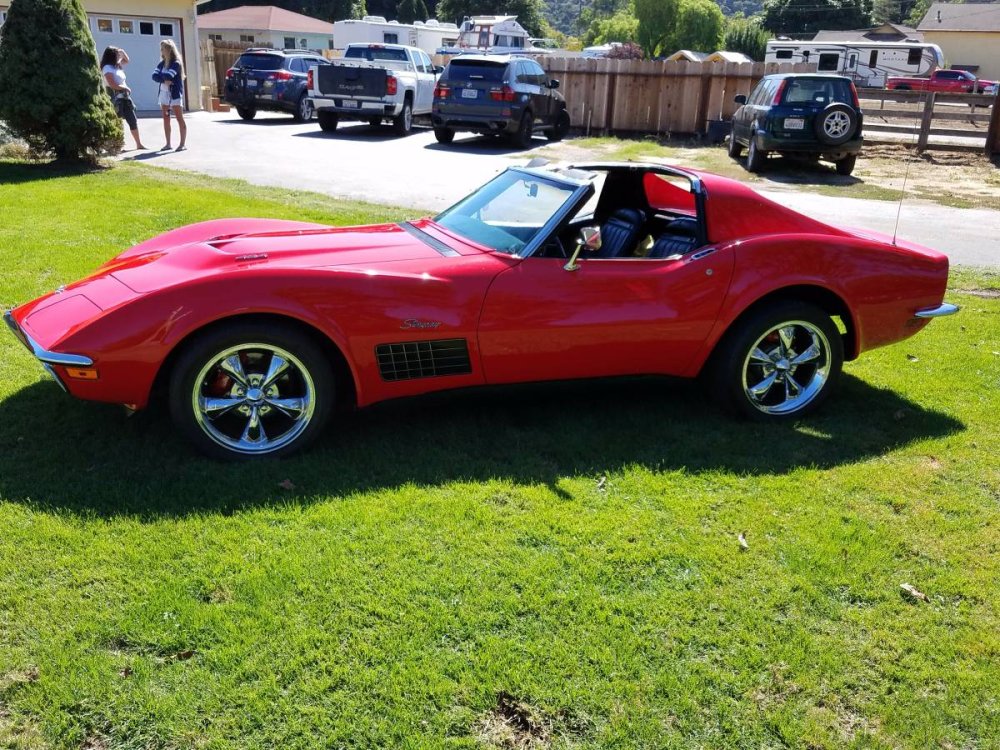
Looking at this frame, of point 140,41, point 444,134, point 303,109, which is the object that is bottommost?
point 444,134

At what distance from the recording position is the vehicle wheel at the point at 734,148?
17.7 meters

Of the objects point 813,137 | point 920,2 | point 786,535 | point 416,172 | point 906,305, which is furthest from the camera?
point 920,2

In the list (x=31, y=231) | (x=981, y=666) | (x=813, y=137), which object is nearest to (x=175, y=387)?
(x=981, y=666)

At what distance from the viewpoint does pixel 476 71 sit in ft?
58.0

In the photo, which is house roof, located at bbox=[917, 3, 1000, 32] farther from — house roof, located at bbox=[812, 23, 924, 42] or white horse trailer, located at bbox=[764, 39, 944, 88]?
white horse trailer, located at bbox=[764, 39, 944, 88]

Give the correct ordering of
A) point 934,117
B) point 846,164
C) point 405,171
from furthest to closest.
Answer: point 934,117 < point 846,164 < point 405,171

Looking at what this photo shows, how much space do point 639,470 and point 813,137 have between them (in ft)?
42.1

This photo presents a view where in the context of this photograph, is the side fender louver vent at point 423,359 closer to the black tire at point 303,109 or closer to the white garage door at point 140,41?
the black tire at point 303,109

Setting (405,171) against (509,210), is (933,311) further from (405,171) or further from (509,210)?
(405,171)

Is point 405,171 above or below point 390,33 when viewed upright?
below

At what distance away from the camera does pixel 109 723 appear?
252 cm

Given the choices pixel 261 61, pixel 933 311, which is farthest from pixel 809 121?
pixel 261 61

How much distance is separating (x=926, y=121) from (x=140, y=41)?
1963 cm

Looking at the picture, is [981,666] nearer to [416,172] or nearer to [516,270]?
[516,270]
